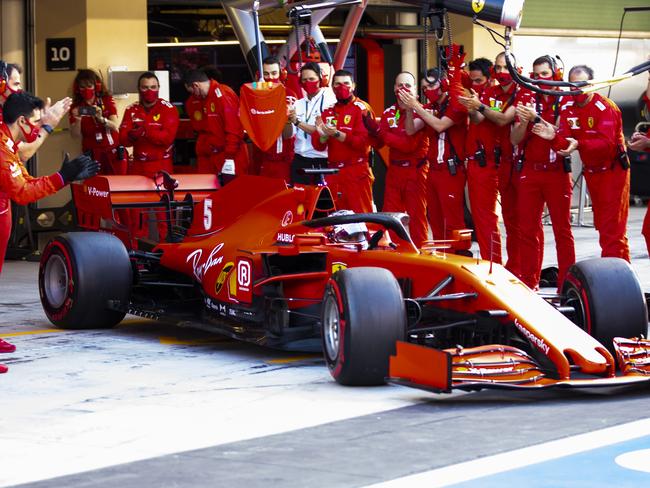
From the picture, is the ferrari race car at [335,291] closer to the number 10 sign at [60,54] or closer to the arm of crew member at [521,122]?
the arm of crew member at [521,122]

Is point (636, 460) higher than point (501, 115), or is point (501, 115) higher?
point (501, 115)

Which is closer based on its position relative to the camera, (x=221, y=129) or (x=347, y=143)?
(x=347, y=143)

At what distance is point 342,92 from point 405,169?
92 cm

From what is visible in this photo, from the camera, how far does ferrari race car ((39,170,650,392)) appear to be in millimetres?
7637

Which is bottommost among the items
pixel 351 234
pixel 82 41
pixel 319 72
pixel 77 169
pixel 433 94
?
pixel 351 234

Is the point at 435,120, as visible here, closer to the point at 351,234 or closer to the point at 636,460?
the point at 351,234

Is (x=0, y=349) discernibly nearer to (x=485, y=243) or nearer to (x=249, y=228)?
(x=249, y=228)

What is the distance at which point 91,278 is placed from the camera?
10.2 meters

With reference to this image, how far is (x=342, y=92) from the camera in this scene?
13.2 meters

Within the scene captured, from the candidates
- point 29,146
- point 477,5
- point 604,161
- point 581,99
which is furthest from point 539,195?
point 29,146

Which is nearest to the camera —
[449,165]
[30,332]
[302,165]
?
[30,332]

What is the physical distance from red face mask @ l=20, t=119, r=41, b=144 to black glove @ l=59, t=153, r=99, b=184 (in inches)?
23.6

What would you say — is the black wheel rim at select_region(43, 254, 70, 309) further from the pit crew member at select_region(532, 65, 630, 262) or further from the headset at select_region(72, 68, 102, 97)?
the headset at select_region(72, 68, 102, 97)

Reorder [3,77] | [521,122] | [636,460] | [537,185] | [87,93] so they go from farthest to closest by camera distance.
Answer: [87,93], [537,185], [521,122], [3,77], [636,460]
